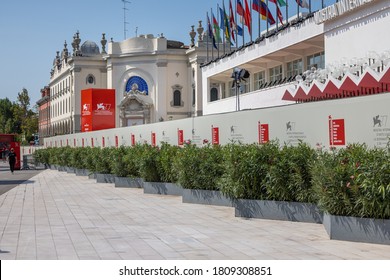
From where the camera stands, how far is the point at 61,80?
94.2 m

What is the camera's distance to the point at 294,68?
33.7m

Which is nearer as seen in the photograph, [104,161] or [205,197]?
[205,197]

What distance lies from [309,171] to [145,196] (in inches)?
322

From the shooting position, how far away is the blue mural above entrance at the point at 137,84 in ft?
250

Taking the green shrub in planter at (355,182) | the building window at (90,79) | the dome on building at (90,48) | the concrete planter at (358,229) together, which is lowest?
the concrete planter at (358,229)

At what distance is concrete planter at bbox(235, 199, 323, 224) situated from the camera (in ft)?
38.9

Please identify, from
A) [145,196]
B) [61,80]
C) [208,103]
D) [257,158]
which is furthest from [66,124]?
[257,158]

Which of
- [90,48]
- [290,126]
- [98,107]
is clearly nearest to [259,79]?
[98,107]

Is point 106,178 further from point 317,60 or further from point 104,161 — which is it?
point 317,60

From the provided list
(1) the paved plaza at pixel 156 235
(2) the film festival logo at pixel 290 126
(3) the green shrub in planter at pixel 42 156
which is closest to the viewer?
(1) the paved plaza at pixel 156 235

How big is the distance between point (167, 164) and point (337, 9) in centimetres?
1077

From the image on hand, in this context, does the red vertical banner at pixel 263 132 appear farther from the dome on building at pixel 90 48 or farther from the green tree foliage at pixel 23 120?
the green tree foliage at pixel 23 120

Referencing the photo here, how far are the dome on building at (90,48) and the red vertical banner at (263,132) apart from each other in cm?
7319

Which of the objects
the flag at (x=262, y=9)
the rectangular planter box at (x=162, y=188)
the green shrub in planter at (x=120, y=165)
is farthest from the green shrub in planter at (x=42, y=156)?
the rectangular planter box at (x=162, y=188)
